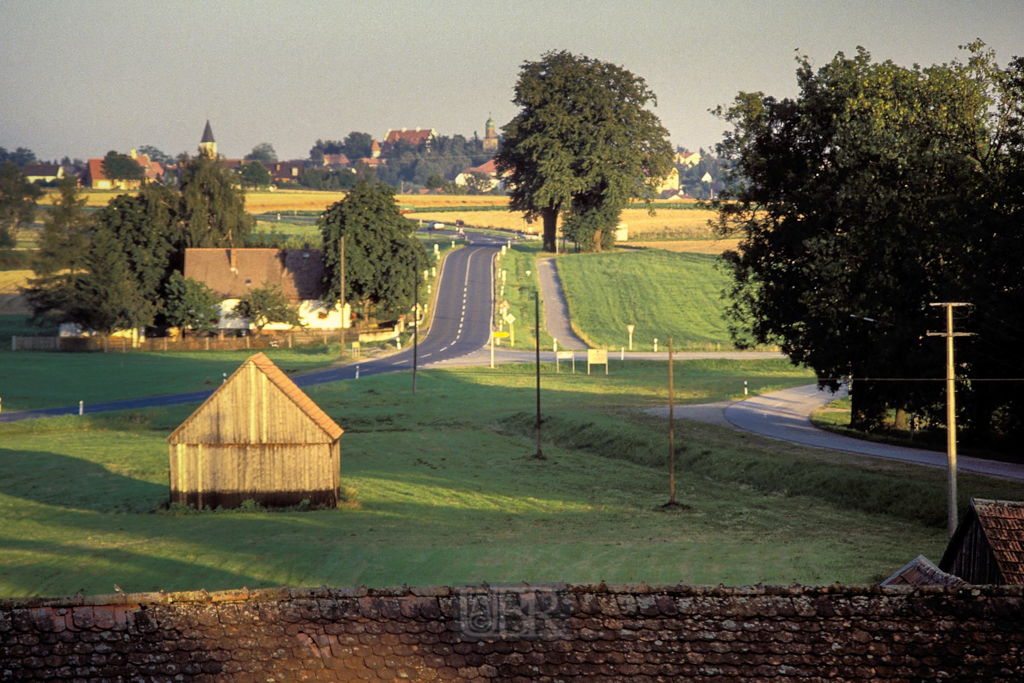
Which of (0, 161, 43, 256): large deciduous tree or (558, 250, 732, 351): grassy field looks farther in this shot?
(0, 161, 43, 256): large deciduous tree

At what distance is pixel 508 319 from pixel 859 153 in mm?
50579

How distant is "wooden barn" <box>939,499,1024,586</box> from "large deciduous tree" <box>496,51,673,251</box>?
10098cm

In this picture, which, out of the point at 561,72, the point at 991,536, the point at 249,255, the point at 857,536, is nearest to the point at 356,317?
the point at 249,255

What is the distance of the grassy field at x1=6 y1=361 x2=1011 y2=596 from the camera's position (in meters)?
24.5

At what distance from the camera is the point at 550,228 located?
128 m

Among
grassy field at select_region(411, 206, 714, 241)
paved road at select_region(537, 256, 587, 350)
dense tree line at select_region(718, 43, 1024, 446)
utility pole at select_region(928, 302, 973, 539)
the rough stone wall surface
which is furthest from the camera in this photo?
grassy field at select_region(411, 206, 714, 241)

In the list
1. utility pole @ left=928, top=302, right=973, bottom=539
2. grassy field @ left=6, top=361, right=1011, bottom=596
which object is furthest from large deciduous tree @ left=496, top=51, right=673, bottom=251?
utility pole @ left=928, top=302, right=973, bottom=539

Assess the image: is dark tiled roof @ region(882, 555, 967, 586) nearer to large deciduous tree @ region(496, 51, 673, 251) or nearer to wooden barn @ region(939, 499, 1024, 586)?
wooden barn @ region(939, 499, 1024, 586)

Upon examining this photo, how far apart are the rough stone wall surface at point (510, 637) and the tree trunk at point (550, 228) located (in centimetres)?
11596

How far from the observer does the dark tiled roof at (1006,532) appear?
1538 centimetres

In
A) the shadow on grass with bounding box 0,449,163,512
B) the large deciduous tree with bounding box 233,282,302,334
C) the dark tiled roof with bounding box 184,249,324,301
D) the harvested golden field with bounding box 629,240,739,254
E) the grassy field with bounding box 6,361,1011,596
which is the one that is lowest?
the shadow on grass with bounding box 0,449,163,512

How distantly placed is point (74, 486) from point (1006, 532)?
33.6 metres

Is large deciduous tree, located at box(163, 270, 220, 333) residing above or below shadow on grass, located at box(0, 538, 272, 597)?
above

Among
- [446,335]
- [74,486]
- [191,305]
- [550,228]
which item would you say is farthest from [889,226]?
[550,228]
